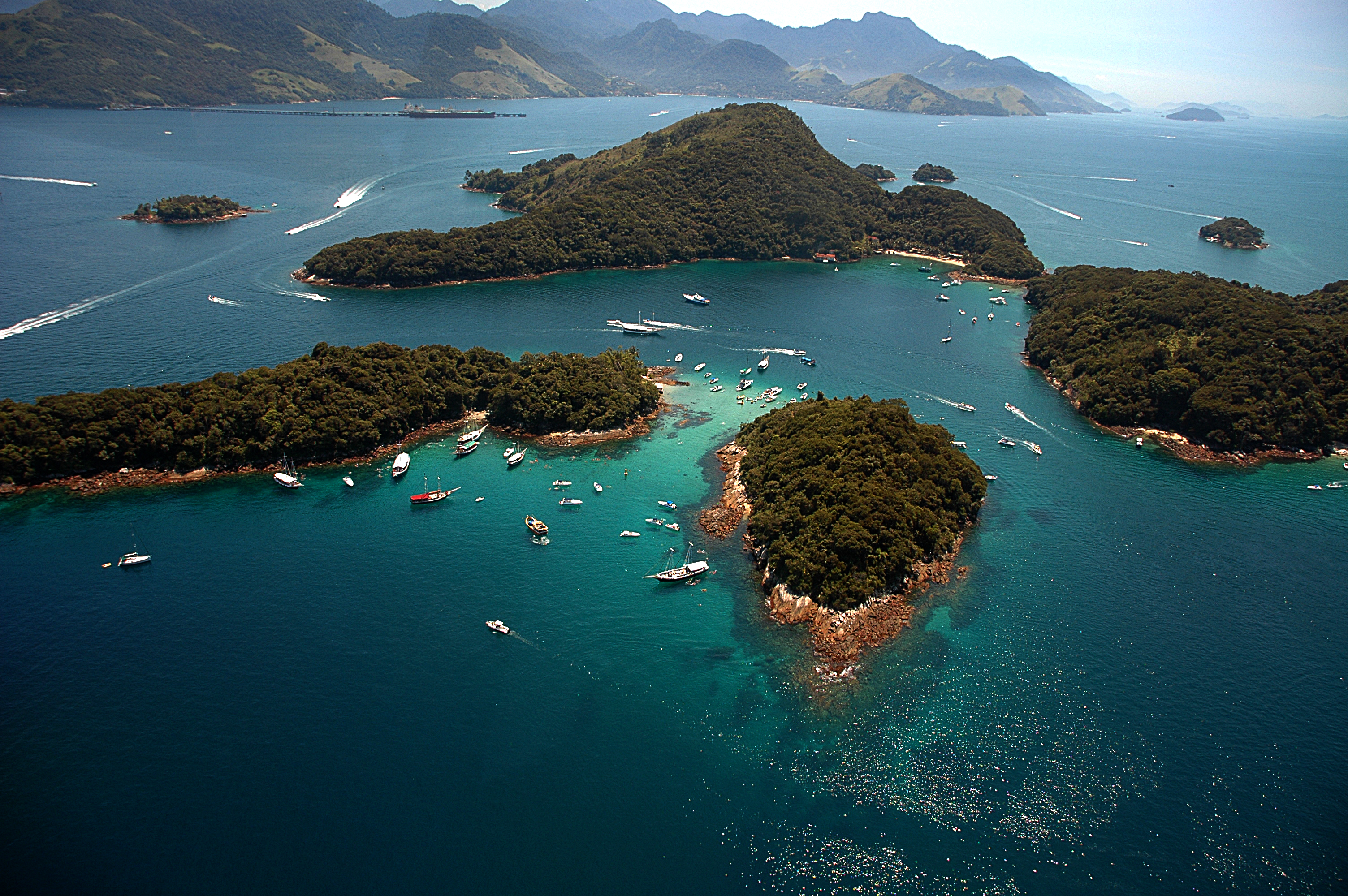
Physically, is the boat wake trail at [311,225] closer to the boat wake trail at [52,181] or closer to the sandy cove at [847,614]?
the boat wake trail at [52,181]

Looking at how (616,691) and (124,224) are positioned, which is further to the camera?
(124,224)

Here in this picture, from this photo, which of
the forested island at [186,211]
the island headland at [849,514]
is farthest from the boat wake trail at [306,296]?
the island headland at [849,514]

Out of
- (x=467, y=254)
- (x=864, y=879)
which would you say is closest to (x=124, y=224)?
(x=467, y=254)

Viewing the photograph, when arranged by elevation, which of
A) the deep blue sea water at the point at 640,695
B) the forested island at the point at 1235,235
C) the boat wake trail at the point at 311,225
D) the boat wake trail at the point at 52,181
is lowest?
the deep blue sea water at the point at 640,695

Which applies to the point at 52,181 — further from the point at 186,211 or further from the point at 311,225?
the point at 311,225

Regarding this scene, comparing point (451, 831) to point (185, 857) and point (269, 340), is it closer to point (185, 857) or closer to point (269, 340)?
point (185, 857)

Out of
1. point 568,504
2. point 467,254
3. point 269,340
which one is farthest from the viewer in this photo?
point 467,254
